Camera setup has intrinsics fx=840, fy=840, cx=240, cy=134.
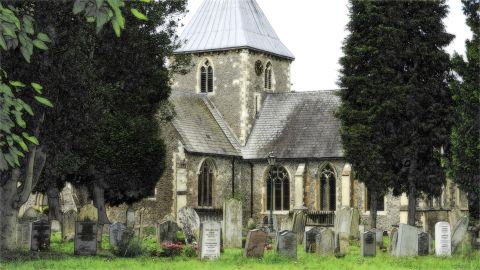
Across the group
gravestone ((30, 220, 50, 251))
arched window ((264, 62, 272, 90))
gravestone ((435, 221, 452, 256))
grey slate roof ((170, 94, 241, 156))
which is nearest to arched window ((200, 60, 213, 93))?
grey slate roof ((170, 94, 241, 156))

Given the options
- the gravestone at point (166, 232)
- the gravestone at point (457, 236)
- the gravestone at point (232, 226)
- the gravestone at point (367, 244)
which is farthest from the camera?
the gravestone at point (232, 226)

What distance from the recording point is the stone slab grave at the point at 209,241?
72.7 feet

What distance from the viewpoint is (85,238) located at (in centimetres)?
2253

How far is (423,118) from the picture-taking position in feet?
115

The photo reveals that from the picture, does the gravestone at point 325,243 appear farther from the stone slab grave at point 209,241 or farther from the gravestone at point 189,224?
the gravestone at point 189,224

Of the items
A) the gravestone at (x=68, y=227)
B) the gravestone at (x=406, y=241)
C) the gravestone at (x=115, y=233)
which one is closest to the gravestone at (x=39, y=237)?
the gravestone at (x=115, y=233)

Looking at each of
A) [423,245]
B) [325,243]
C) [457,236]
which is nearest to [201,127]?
[325,243]

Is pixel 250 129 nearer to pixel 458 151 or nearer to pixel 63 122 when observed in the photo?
pixel 458 151

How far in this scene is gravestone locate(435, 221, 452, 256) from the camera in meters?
24.4

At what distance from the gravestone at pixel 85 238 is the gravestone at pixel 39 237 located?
123 centimetres

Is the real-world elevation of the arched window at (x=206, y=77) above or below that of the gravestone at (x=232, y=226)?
above

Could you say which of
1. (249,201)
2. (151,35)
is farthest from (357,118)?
(249,201)

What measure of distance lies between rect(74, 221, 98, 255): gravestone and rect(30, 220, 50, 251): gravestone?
1.23m

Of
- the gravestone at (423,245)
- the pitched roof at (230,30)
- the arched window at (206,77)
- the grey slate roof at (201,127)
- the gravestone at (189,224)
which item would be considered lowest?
the gravestone at (423,245)
